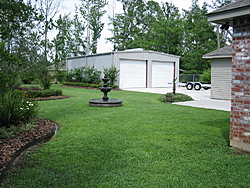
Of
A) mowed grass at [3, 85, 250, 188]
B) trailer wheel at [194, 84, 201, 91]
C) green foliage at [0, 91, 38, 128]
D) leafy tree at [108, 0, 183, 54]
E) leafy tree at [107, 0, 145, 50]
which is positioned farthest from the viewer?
leafy tree at [107, 0, 145, 50]

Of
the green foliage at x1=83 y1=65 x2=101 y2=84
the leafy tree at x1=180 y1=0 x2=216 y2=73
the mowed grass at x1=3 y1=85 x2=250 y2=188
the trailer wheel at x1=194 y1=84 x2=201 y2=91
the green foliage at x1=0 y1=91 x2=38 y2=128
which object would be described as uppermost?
the leafy tree at x1=180 y1=0 x2=216 y2=73

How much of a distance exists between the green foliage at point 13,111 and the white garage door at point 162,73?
19.7m

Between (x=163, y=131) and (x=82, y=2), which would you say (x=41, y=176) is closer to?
(x=163, y=131)

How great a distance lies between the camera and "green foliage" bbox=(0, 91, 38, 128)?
6051 millimetres

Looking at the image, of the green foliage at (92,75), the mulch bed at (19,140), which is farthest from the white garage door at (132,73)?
the mulch bed at (19,140)

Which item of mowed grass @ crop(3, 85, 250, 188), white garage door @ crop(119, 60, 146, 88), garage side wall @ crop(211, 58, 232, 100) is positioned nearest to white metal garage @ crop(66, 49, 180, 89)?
white garage door @ crop(119, 60, 146, 88)

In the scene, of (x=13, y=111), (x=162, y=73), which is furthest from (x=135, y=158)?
(x=162, y=73)

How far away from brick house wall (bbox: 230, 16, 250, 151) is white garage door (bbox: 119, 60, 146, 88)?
18.5 meters

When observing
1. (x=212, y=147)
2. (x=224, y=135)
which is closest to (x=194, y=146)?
(x=212, y=147)

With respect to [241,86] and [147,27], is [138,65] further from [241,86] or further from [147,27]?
[147,27]

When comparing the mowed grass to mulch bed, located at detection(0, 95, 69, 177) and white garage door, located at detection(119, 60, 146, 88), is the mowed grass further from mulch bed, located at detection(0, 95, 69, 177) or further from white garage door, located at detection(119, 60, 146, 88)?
white garage door, located at detection(119, 60, 146, 88)

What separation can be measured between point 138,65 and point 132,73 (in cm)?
107

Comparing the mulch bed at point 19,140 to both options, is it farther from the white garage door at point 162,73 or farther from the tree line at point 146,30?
the tree line at point 146,30

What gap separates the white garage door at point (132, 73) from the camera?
23375mm
